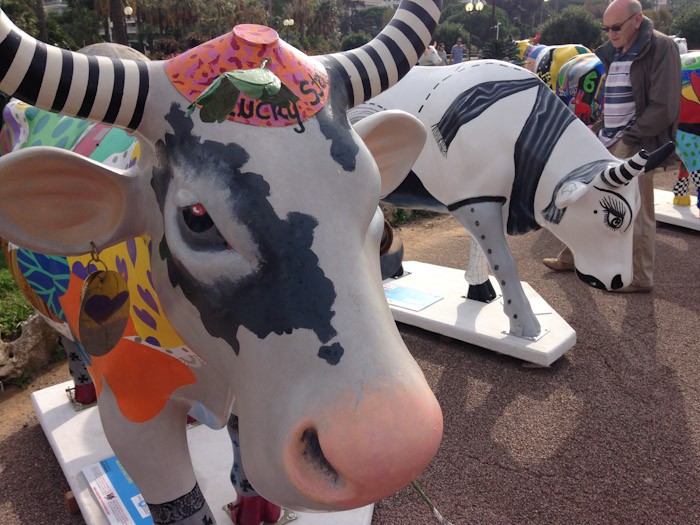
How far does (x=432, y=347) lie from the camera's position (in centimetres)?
426

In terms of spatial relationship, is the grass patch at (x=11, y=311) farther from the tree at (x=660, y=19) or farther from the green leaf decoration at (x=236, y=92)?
the tree at (x=660, y=19)

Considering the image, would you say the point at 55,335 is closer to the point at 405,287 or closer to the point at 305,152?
the point at 405,287

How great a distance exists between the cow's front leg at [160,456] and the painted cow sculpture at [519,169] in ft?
8.16

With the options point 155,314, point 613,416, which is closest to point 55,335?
point 155,314

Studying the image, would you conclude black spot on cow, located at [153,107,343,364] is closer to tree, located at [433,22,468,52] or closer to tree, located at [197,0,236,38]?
tree, located at [197,0,236,38]

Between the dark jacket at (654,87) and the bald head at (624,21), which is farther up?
the bald head at (624,21)

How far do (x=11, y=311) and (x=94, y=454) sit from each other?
1782 millimetres

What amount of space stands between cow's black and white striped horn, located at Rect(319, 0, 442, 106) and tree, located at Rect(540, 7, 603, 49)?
31.6 metres

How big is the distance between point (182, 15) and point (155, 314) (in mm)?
26498

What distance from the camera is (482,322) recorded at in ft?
13.9

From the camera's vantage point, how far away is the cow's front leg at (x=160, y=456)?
1.72 metres

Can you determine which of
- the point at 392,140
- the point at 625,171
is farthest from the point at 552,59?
the point at 392,140

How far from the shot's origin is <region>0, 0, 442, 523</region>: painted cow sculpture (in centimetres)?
113

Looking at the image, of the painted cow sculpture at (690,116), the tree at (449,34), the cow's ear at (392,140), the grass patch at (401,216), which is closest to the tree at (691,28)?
the tree at (449,34)
